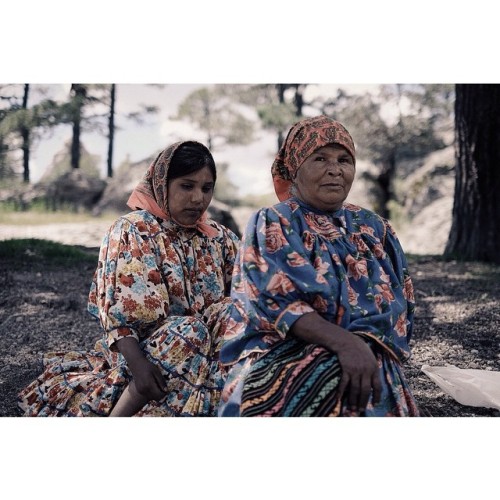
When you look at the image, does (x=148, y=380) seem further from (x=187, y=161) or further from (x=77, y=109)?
(x=77, y=109)

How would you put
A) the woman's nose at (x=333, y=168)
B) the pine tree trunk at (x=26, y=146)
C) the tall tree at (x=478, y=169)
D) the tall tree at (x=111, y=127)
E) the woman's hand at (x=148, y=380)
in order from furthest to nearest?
the tall tree at (x=111, y=127)
the tall tree at (x=478, y=169)
the pine tree trunk at (x=26, y=146)
the woman's hand at (x=148, y=380)
the woman's nose at (x=333, y=168)

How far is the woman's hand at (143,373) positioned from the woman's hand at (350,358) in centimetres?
82

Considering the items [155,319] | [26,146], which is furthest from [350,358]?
[26,146]

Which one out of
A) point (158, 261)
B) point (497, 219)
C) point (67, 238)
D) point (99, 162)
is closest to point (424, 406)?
point (158, 261)

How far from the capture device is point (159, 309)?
288 cm

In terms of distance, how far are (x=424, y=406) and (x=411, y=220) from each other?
11.1 m

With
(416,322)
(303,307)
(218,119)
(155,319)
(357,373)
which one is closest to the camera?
(357,373)

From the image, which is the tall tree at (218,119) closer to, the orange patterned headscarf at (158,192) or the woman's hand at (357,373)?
the orange patterned headscarf at (158,192)

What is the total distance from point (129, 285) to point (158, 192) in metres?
0.54

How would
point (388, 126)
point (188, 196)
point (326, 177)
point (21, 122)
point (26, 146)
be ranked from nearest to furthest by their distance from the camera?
point (326, 177), point (188, 196), point (21, 122), point (26, 146), point (388, 126)

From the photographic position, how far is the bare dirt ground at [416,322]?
3.63 m

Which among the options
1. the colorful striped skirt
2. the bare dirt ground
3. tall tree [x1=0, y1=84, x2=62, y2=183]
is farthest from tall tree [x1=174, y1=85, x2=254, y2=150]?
the colorful striped skirt

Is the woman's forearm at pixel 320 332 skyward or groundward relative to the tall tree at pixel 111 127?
groundward

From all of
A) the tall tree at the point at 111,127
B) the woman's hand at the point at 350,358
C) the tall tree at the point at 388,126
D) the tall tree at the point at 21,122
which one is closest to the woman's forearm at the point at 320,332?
the woman's hand at the point at 350,358
